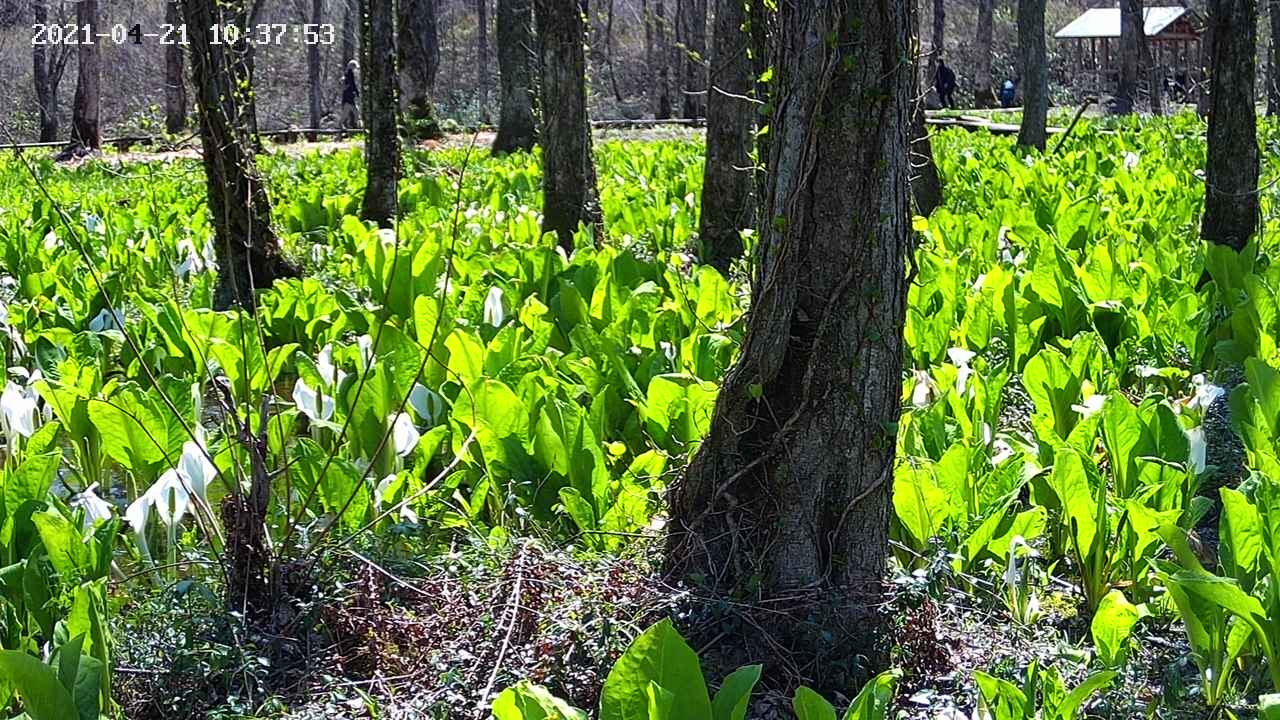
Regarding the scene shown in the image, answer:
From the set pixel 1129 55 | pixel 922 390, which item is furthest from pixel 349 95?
pixel 922 390

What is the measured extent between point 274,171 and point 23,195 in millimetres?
3050

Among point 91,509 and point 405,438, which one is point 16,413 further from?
point 405,438

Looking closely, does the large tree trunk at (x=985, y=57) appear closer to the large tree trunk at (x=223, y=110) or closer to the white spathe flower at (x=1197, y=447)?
the large tree trunk at (x=223, y=110)

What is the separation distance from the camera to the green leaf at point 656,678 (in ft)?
7.08

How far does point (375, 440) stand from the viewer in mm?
3867

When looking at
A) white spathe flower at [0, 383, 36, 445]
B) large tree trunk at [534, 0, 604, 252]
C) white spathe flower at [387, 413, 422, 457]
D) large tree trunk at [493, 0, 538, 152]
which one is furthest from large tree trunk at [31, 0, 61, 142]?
white spathe flower at [387, 413, 422, 457]

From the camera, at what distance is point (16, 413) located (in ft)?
12.3

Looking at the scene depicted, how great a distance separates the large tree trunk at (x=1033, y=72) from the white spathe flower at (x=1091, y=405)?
9.23m

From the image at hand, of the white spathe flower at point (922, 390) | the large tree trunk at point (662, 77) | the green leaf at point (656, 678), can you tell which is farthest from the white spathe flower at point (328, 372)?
the large tree trunk at point (662, 77)

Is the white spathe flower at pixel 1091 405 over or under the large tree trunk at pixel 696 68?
under

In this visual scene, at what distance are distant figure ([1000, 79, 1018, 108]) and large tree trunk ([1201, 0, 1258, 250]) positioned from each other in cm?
3217

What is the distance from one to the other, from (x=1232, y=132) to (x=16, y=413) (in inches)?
196

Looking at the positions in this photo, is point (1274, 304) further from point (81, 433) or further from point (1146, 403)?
point (81, 433)

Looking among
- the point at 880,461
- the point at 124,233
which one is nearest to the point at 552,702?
the point at 880,461
